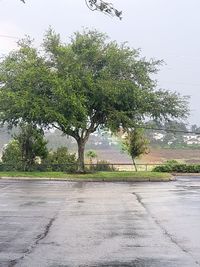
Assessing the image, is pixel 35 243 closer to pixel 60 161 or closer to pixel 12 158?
pixel 12 158

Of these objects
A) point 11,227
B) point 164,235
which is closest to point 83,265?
point 164,235

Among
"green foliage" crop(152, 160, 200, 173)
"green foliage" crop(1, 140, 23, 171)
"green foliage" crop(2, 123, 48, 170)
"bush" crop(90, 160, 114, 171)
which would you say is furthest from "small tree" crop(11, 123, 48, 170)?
"green foliage" crop(152, 160, 200, 173)

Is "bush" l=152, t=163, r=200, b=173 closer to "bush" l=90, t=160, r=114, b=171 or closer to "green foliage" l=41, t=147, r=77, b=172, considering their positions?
"bush" l=90, t=160, r=114, b=171

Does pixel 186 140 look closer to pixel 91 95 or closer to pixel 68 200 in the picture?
pixel 91 95

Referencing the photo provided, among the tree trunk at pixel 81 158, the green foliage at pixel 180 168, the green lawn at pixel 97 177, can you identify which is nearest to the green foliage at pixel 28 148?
the tree trunk at pixel 81 158

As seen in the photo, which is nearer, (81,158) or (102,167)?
(81,158)

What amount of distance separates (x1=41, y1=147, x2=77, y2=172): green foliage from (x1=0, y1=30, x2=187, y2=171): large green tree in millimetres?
3712

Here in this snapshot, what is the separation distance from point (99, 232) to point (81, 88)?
25404 mm

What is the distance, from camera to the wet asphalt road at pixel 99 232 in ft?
27.1

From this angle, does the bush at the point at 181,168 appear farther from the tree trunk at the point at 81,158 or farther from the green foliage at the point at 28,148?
the green foliage at the point at 28,148

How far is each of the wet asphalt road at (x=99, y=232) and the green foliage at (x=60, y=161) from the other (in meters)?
22.6

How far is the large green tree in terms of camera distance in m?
35.3

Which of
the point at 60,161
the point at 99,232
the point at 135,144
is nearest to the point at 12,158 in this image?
the point at 60,161

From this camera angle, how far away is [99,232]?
11.2 meters
